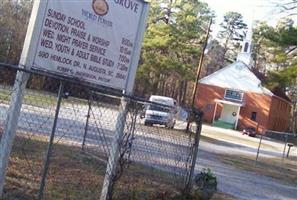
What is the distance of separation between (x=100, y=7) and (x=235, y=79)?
5993 cm

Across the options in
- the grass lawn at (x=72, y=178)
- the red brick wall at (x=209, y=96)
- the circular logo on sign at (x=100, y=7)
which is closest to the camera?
the circular logo on sign at (x=100, y=7)

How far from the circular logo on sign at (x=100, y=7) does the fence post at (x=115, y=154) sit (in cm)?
133

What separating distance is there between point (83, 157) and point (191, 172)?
2.85 meters

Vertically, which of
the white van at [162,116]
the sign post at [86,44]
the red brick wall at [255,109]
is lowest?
the white van at [162,116]

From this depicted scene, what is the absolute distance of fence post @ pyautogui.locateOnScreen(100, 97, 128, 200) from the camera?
24.3 ft

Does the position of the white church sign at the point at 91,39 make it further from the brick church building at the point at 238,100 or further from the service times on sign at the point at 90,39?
the brick church building at the point at 238,100

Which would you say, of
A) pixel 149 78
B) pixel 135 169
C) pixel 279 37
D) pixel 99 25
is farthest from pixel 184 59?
pixel 99 25

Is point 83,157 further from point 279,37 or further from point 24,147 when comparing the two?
point 279,37

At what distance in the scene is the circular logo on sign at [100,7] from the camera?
676 centimetres

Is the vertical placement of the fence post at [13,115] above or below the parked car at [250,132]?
below

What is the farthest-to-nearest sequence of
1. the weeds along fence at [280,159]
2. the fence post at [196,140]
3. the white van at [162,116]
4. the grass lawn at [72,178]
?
the weeds along fence at [280,159] < the white van at [162,116] < the fence post at [196,140] < the grass lawn at [72,178]

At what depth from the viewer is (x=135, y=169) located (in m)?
11.2

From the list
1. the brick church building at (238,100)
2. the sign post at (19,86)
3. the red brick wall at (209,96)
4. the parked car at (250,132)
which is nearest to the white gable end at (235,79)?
the brick church building at (238,100)

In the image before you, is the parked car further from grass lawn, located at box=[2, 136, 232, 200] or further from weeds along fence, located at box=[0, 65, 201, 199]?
grass lawn, located at box=[2, 136, 232, 200]
